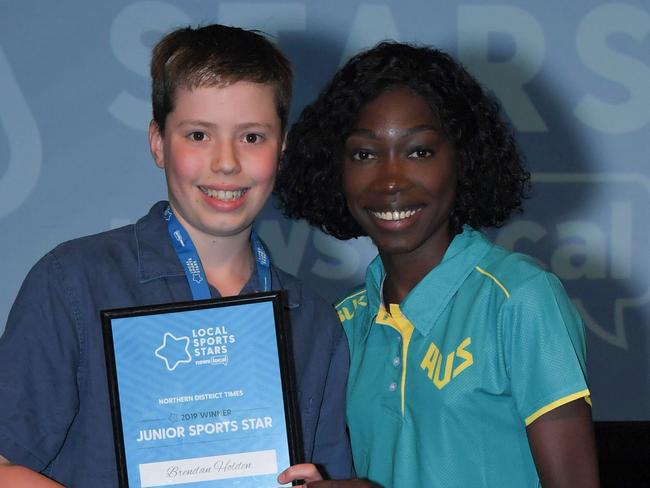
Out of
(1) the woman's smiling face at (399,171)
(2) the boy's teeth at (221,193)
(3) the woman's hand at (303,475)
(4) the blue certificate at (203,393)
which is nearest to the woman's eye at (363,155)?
(1) the woman's smiling face at (399,171)

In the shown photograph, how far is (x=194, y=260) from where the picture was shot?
1529 mm

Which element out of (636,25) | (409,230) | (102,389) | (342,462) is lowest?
(342,462)

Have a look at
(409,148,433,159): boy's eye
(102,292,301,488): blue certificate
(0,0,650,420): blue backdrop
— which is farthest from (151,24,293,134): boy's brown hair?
(0,0,650,420): blue backdrop

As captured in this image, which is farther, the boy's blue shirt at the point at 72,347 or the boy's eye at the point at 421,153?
the boy's eye at the point at 421,153

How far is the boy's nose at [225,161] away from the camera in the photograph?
148 centimetres

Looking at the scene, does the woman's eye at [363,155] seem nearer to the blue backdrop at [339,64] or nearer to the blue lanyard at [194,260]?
the blue lanyard at [194,260]

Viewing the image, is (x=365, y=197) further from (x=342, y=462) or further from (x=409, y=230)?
(x=342, y=462)

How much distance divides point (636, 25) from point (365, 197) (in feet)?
5.36

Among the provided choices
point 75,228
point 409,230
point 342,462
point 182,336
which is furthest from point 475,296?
point 75,228

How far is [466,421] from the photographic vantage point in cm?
161

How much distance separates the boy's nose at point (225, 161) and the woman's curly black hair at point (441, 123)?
0.35 meters

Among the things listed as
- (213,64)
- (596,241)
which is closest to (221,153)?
(213,64)

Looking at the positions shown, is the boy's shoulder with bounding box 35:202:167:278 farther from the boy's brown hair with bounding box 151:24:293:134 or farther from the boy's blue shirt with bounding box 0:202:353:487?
the boy's brown hair with bounding box 151:24:293:134

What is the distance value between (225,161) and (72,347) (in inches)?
13.7
